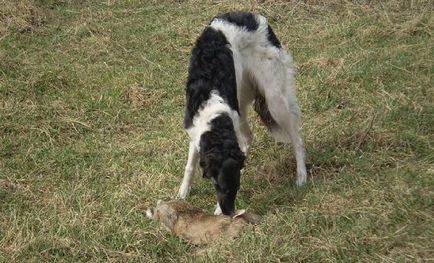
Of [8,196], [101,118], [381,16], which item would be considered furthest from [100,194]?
[381,16]

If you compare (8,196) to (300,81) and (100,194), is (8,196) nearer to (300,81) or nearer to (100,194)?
(100,194)

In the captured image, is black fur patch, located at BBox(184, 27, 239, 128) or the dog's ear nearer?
the dog's ear

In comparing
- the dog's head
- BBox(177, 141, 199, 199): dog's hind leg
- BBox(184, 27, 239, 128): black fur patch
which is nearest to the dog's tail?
BBox(184, 27, 239, 128): black fur patch

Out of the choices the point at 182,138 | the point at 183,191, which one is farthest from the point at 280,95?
the point at 183,191

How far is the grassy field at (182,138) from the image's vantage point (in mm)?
3914

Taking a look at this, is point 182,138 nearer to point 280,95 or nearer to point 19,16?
point 280,95

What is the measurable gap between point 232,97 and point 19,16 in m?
5.38

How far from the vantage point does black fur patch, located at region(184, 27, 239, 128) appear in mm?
4640

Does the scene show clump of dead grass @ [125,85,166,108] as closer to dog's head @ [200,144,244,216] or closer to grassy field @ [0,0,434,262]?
grassy field @ [0,0,434,262]

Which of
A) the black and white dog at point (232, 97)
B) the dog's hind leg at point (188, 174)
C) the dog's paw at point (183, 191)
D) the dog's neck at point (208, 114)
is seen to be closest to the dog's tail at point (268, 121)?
the black and white dog at point (232, 97)

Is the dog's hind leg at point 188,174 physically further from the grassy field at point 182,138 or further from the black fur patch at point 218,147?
the black fur patch at point 218,147

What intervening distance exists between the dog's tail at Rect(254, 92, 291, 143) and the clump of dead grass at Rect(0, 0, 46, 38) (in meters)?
4.54

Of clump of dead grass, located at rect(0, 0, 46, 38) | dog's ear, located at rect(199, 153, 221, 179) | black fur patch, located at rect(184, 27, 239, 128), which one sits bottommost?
clump of dead grass, located at rect(0, 0, 46, 38)

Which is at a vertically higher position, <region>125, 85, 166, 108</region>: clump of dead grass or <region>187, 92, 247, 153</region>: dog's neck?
<region>187, 92, 247, 153</region>: dog's neck
